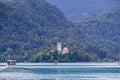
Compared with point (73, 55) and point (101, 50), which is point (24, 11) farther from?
point (73, 55)

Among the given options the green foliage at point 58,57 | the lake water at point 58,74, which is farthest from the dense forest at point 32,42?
the lake water at point 58,74

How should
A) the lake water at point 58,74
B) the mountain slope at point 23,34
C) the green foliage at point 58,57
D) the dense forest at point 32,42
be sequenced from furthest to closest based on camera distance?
the mountain slope at point 23,34, the dense forest at point 32,42, the green foliage at point 58,57, the lake water at point 58,74

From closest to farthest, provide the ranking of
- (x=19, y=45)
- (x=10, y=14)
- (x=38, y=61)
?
(x=38, y=61), (x=19, y=45), (x=10, y=14)

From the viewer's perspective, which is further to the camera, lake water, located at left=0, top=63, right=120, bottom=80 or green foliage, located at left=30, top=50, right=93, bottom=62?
green foliage, located at left=30, top=50, right=93, bottom=62

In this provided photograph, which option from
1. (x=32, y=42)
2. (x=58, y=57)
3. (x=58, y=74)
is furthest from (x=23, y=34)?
(x=58, y=74)

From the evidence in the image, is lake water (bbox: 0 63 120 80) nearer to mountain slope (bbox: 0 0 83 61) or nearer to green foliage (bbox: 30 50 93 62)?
green foliage (bbox: 30 50 93 62)

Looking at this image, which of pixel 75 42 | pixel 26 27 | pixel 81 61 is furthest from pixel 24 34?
pixel 81 61

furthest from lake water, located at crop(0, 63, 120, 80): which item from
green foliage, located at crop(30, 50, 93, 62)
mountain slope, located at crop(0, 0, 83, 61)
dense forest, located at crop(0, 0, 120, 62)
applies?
mountain slope, located at crop(0, 0, 83, 61)

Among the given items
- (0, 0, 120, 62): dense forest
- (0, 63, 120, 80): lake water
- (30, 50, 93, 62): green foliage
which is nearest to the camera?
(0, 63, 120, 80): lake water

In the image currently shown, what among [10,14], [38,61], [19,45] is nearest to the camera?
[38,61]

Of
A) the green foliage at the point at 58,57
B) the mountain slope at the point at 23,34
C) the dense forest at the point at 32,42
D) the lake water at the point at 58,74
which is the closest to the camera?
the lake water at the point at 58,74

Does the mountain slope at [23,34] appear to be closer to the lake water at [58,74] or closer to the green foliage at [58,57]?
the green foliage at [58,57]
